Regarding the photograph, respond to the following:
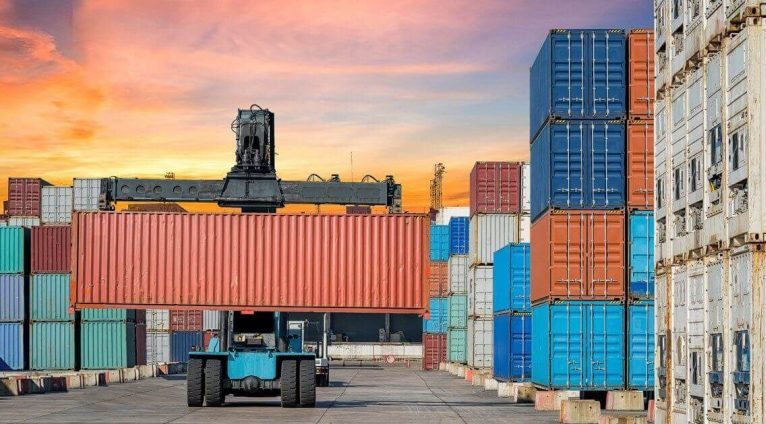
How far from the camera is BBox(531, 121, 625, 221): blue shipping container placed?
107ft

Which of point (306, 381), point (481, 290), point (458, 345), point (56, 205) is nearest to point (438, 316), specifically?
point (458, 345)

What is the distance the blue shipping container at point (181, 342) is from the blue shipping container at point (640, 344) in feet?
194

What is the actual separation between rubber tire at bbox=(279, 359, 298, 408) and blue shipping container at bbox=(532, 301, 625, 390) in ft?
20.9

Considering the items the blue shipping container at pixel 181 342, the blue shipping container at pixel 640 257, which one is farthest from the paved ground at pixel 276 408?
the blue shipping container at pixel 181 342

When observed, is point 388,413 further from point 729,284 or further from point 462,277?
point 462,277

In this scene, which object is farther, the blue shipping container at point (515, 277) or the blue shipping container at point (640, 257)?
the blue shipping container at point (515, 277)

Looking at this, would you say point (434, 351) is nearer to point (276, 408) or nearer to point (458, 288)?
point (458, 288)

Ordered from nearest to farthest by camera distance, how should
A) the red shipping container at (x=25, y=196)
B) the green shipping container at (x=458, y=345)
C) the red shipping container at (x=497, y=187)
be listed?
the red shipping container at (x=497, y=187)
the red shipping container at (x=25, y=196)
the green shipping container at (x=458, y=345)

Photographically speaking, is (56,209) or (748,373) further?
(56,209)

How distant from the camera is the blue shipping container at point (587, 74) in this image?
32.8 metres

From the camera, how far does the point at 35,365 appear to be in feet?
204

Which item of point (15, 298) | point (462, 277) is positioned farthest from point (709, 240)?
point (462, 277)

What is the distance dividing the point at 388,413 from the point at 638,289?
7.02 metres

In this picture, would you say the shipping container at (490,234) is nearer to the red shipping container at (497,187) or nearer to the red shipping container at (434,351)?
the red shipping container at (497,187)
